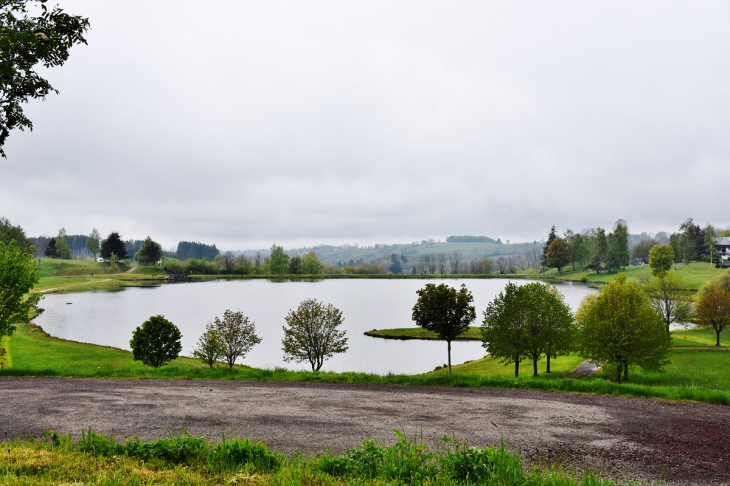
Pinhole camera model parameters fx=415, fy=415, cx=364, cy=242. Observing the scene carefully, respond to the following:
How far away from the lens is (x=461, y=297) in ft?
140

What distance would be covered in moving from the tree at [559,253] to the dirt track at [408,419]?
658ft

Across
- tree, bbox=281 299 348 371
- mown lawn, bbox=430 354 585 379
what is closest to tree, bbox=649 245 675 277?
mown lawn, bbox=430 354 585 379

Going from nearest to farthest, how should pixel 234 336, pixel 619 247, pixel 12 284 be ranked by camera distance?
1. pixel 12 284
2. pixel 234 336
3. pixel 619 247

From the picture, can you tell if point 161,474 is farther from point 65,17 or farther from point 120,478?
point 65,17

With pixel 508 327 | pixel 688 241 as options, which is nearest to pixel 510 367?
pixel 508 327

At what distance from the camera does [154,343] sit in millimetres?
39906

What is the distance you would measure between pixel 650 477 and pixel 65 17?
1687 centimetres

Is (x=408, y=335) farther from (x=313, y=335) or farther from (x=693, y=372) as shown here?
(x=693, y=372)

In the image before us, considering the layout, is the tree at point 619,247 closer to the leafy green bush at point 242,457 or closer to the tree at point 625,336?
the tree at point 625,336

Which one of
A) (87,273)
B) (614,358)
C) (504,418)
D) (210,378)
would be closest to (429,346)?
(614,358)

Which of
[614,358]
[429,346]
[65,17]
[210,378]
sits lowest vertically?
[429,346]

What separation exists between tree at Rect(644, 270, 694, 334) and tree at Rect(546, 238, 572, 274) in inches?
4804

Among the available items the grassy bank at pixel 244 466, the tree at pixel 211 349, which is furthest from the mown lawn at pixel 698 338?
the grassy bank at pixel 244 466

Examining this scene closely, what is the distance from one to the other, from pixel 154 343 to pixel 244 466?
3832 centimetres
